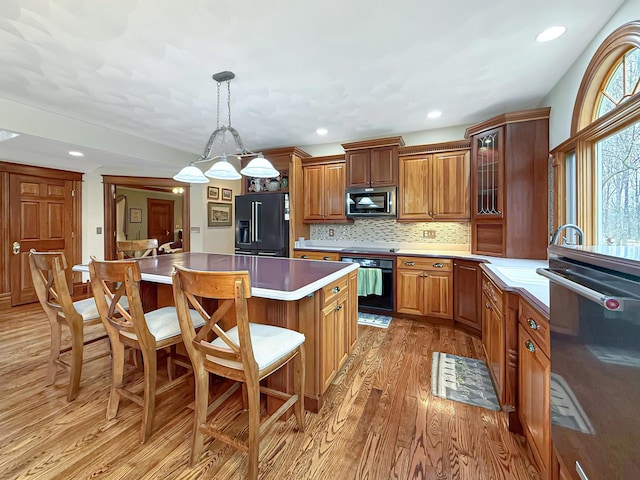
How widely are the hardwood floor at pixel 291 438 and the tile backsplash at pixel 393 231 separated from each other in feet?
6.96

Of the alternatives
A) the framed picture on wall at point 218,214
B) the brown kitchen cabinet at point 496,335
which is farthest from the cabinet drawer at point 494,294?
the framed picture on wall at point 218,214

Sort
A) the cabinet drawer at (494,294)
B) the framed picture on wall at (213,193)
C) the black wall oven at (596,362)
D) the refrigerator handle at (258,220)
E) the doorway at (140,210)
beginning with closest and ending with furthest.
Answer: the black wall oven at (596,362) < the cabinet drawer at (494,294) < the refrigerator handle at (258,220) < the doorway at (140,210) < the framed picture on wall at (213,193)

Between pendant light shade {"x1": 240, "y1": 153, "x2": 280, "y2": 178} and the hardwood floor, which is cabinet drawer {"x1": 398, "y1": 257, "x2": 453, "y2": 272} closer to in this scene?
the hardwood floor

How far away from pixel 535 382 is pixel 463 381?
0.97m

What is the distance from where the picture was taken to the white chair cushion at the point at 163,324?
1.65 m

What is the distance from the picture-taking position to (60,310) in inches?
78.0

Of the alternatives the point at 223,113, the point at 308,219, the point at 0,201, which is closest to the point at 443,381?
the point at 308,219

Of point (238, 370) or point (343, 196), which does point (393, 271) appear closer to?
point (343, 196)

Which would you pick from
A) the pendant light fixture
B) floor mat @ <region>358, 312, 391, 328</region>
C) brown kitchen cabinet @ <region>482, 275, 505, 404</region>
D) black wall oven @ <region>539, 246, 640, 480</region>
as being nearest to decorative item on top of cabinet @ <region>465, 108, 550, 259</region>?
brown kitchen cabinet @ <region>482, 275, 505, 404</region>

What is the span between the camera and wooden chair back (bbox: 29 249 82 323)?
1800 mm

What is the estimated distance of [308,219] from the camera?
4.45 meters

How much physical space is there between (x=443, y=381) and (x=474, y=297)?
1.26m

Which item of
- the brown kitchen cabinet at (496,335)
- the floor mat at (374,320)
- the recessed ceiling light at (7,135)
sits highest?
the recessed ceiling light at (7,135)

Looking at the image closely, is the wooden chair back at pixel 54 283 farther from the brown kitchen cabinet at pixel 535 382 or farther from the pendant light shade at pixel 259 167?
the brown kitchen cabinet at pixel 535 382
